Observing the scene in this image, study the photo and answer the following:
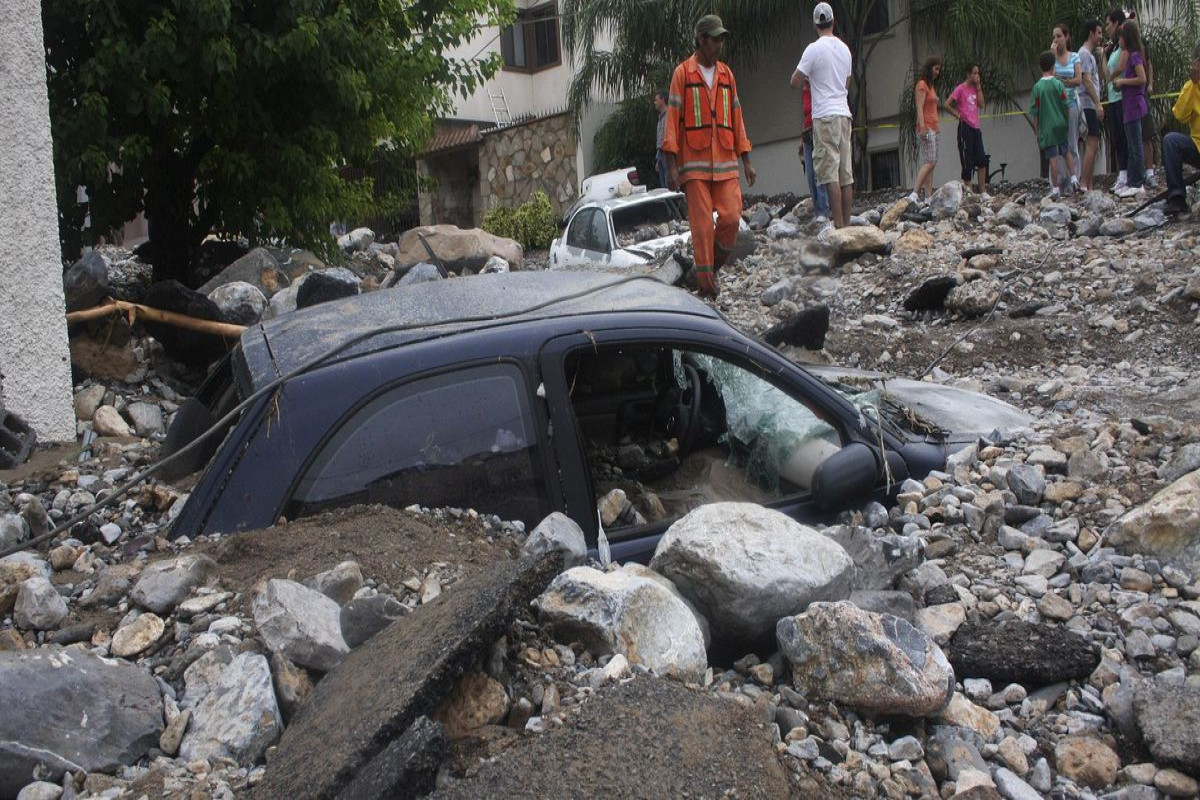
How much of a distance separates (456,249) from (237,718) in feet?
29.2

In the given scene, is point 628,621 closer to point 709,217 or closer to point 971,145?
point 709,217

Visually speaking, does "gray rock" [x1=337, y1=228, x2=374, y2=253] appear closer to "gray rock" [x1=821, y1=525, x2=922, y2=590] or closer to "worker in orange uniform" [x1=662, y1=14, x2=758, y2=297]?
"worker in orange uniform" [x1=662, y1=14, x2=758, y2=297]

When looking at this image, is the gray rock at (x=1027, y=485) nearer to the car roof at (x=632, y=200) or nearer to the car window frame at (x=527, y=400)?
the car window frame at (x=527, y=400)

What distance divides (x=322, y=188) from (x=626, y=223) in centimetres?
468

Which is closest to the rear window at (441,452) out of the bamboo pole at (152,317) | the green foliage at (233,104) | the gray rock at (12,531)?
the gray rock at (12,531)

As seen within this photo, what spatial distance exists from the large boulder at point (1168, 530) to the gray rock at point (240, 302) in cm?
513

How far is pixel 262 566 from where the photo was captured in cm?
297

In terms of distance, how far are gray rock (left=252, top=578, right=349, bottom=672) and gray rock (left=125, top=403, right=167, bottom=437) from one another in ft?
10.2

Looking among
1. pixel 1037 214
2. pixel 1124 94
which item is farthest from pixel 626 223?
pixel 1124 94

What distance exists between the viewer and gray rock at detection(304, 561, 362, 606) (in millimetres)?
2898

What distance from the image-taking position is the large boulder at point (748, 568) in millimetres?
2887

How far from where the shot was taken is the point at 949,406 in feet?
15.6

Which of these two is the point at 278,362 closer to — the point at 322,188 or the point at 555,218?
the point at 322,188

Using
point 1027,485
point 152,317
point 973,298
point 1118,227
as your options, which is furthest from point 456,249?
point 1027,485
